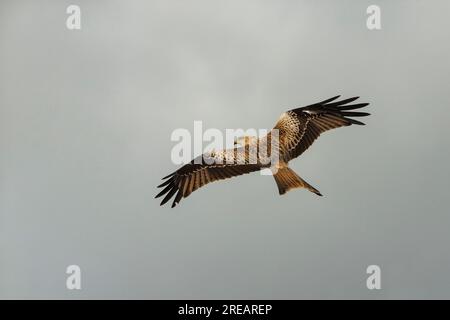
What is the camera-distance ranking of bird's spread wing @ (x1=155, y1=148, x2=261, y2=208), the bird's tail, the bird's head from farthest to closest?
bird's spread wing @ (x1=155, y1=148, x2=261, y2=208) < the bird's head < the bird's tail

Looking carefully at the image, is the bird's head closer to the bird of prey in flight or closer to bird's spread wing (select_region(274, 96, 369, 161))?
the bird of prey in flight

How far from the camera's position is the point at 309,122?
5590 millimetres

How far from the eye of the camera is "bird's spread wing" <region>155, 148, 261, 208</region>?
5.69m

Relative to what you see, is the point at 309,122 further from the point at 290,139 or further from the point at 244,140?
the point at 244,140

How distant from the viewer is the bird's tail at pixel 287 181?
5.21 m

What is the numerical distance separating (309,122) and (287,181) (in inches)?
24.8

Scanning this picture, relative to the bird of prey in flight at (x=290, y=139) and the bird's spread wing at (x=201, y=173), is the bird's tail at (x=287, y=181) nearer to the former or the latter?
the bird of prey in flight at (x=290, y=139)

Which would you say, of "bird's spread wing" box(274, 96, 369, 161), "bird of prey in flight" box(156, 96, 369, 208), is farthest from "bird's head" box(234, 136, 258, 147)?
"bird's spread wing" box(274, 96, 369, 161)

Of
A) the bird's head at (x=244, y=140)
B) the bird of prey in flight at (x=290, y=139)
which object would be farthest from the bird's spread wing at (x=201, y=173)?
the bird's head at (x=244, y=140)

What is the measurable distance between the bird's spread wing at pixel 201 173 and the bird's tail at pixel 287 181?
1.07 ft

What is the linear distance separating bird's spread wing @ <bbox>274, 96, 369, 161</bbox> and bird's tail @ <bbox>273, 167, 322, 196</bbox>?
0.54 ft

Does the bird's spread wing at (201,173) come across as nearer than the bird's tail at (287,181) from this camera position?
No

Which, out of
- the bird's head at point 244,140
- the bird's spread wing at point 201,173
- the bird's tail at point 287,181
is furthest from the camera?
the bird's spread wing at point 201,173

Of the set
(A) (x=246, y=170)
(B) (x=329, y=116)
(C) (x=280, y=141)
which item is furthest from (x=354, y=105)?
(A) (x=246, y=170)
